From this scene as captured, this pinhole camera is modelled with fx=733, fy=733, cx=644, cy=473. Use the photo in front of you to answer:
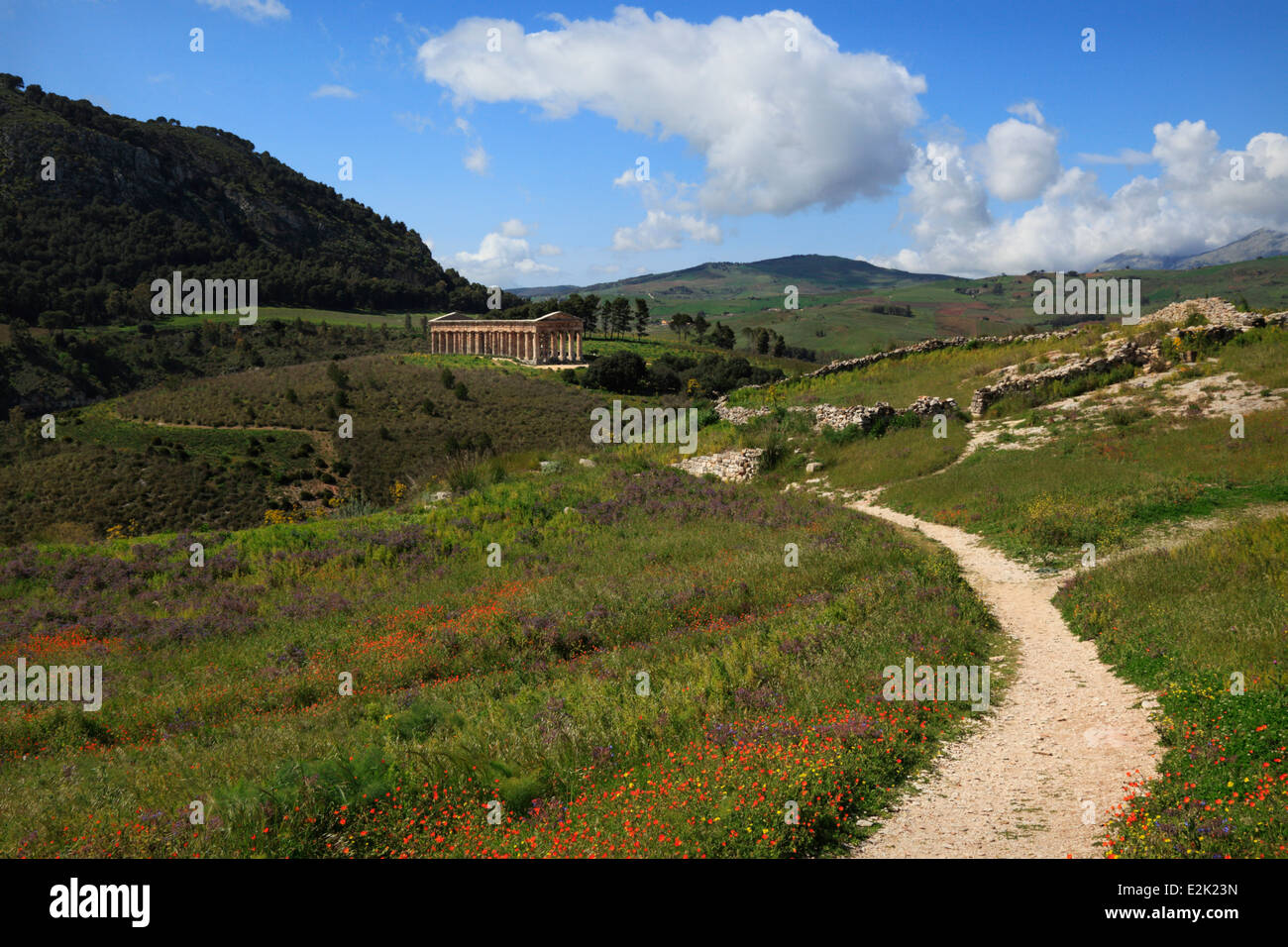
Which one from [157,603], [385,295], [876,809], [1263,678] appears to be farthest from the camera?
[385,295]

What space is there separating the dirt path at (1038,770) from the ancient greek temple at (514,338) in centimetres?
9225

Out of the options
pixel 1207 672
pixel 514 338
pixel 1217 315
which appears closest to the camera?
pixel 1207 672

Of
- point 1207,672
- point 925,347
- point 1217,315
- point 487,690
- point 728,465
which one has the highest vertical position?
point 925,347

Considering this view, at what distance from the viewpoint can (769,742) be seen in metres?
7.29

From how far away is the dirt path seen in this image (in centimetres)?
571

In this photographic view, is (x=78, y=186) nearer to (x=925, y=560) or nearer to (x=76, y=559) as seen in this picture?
(x=76, y=559)

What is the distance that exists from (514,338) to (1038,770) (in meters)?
104

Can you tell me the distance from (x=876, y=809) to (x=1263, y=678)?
420cm

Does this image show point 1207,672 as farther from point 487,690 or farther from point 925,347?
point 925,347

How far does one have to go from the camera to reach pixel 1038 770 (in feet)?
22.8

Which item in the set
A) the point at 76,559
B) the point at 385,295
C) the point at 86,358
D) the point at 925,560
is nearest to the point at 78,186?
the point at 385,295

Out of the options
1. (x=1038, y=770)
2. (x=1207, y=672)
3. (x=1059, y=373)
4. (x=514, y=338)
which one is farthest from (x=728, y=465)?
(x=514, y=338)

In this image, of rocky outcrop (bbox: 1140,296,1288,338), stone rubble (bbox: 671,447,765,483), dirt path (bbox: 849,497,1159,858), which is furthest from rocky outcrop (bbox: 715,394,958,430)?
dirt path (bbox: 849,497,1159,858)
